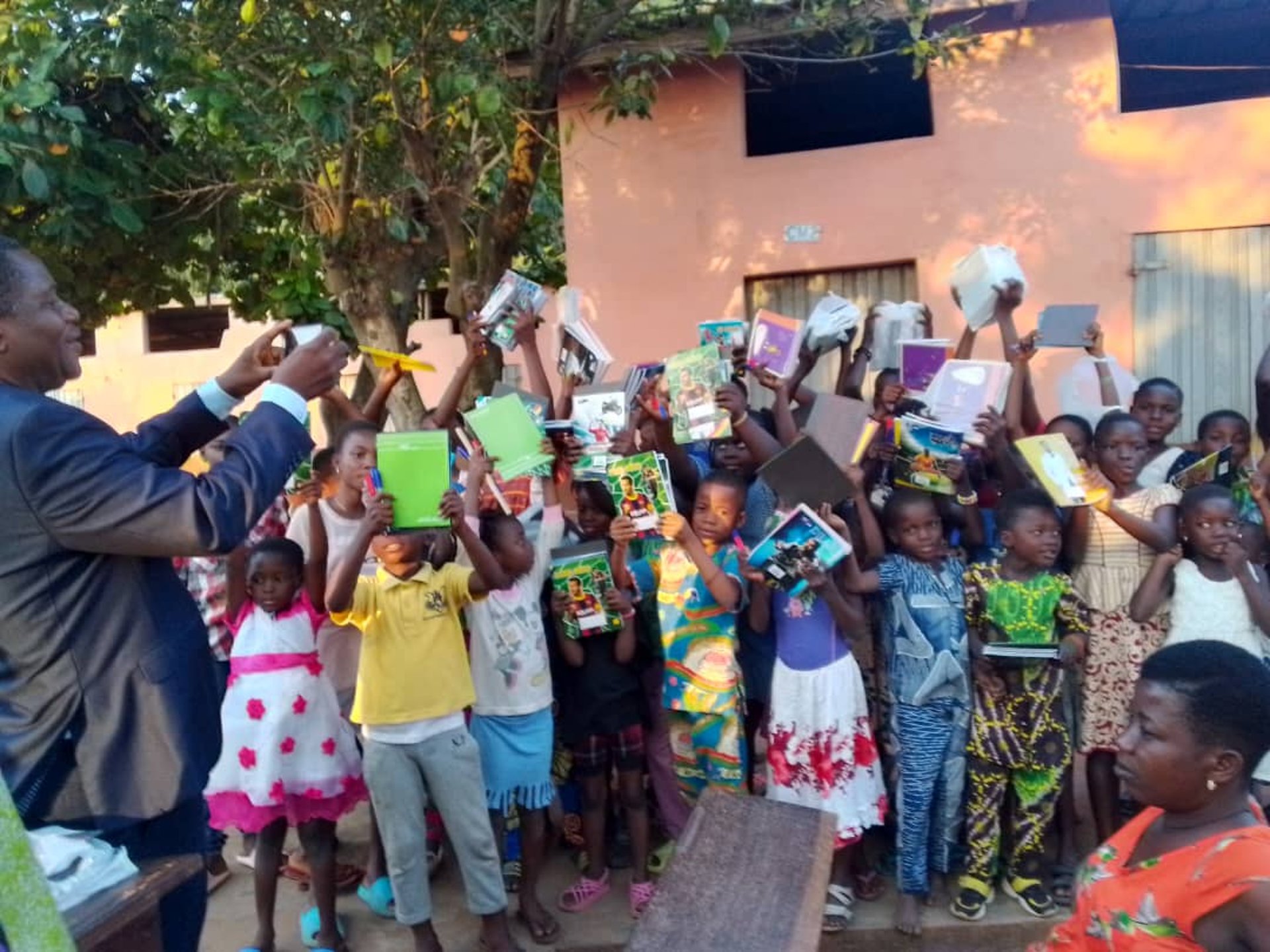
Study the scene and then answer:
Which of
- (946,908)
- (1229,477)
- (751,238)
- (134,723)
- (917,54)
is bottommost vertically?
(946,908)

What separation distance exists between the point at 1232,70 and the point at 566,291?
5.45 meters

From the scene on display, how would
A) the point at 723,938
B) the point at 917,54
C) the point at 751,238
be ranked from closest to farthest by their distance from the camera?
the point at 723,938, the point at 917,54, the point at 751,238

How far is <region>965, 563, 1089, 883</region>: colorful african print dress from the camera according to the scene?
133 inches

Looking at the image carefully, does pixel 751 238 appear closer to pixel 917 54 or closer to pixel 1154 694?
pixel 917 54

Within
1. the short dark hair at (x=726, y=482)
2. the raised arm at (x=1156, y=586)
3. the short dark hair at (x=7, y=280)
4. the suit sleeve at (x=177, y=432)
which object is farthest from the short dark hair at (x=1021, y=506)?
the short dark hair at (x=7, y=280)

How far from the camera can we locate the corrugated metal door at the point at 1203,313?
5.99 meters

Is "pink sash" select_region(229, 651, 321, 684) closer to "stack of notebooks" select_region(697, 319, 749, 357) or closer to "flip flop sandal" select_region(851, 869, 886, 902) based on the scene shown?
"stack of notebooks" select_region(697, 319, 749, 357)

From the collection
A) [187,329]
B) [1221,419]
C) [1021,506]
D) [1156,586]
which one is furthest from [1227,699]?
[187,329]

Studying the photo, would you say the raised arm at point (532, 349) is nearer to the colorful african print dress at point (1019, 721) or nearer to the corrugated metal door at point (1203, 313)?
the colorful african print dress at point (1019, 721)

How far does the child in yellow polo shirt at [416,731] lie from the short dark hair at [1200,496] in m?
2.24

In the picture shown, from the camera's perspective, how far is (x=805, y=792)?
344cm

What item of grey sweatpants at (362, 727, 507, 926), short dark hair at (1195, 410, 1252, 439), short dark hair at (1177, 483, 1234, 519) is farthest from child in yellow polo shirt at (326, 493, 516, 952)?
short dark hair at (1195, 410, 1252, 439)

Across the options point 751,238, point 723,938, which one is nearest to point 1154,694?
point 723,938

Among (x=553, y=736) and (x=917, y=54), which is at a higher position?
(x=917, y=54)
